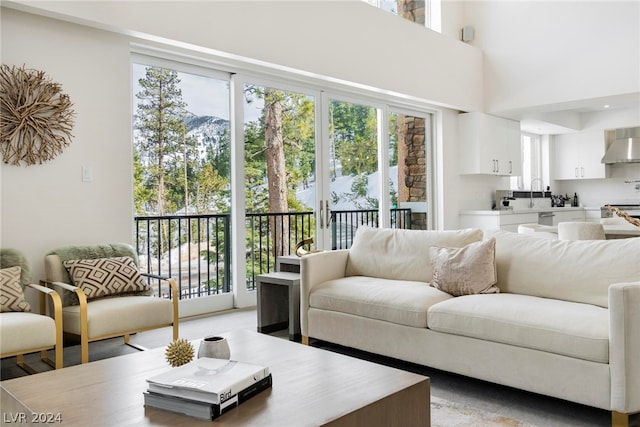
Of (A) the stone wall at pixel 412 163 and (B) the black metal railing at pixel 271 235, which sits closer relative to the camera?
(B) the black metal railing at pixel 271 235

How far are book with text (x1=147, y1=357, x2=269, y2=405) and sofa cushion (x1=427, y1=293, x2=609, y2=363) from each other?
130 cm

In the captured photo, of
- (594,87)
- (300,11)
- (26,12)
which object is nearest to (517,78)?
(594,87)

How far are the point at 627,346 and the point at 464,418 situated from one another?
75 cm

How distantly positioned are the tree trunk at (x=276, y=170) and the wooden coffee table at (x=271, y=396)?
3260mm

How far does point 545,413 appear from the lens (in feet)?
7.95

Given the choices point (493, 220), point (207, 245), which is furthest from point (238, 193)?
point (493, 220)

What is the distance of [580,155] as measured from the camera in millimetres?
9305

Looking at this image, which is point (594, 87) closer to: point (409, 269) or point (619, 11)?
point (619, 11)

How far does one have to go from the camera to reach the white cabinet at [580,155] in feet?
29.7

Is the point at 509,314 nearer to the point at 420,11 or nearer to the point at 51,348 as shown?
the point at 51,348

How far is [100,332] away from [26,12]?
223cm

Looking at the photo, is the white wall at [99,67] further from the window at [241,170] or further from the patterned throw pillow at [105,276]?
the patterned throw pillow at [105,276]

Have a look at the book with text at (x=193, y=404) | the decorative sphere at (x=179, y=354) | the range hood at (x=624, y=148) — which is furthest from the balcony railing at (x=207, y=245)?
the range hood at (x=624, y=148)

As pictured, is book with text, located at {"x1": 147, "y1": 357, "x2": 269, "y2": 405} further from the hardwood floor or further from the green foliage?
the green foliage
